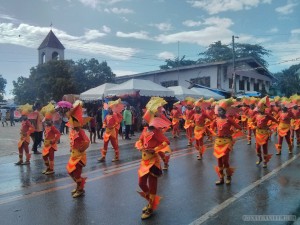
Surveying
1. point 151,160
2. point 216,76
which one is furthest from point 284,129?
point 216,76

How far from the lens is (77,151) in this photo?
696cm

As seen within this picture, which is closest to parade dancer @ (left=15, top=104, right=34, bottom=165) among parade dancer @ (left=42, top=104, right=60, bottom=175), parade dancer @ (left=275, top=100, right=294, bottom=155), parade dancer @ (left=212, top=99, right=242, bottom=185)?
parade dancer @ (left=42, top=104, right=60, bottom=175)

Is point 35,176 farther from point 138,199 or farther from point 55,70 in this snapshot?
point 55,70

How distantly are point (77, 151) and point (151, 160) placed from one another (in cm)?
196

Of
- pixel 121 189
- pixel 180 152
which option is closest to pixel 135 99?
pixel 180 152

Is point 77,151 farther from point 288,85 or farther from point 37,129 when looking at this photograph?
point 288,85

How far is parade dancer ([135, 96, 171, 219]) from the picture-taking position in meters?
5.62

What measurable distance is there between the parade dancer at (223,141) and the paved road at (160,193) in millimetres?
346

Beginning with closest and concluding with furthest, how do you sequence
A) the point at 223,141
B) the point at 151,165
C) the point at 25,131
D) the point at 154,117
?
the point at 151,165, the point at 154,117, the point at 223,141, the point at 25,131

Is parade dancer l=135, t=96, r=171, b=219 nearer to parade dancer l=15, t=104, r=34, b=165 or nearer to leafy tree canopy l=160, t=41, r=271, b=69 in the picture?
parade dancer l=15, t=104, r=34, b=165

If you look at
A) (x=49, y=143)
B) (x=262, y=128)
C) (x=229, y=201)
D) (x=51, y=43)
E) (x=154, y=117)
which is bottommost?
(x=229, y=201)

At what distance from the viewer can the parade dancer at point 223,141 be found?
766 cm

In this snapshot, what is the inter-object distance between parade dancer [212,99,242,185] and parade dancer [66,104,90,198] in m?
2.98

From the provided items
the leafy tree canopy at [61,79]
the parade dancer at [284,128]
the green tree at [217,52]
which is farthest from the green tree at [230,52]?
the parade dancer at [284,128]
